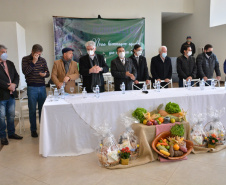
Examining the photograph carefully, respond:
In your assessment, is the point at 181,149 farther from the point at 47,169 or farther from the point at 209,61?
the point at 209,61

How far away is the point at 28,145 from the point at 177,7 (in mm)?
8254

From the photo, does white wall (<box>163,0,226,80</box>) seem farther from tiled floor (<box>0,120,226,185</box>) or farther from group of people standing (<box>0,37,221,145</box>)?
tiled floor (<box>0,120,226,185</box>)

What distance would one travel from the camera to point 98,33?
8328mm

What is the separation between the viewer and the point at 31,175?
237cm

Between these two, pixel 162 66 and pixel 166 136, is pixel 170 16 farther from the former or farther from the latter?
pixel 166 136

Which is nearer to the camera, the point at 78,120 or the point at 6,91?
the point at 78,120

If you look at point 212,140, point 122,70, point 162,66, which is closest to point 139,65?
point 162,66

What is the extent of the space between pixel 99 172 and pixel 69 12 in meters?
7.03

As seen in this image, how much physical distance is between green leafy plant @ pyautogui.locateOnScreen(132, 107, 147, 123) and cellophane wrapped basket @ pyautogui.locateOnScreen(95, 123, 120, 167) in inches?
17.7

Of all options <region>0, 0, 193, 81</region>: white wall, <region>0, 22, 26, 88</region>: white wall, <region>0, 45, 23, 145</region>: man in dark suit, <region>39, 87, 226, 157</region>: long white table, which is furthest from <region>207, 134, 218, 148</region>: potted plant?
<region>0, 0, 193, 81</region>: white wall

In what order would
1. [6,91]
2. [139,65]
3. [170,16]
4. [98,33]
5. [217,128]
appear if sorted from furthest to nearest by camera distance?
[170,16] < [98,33] < [139,65] < [6,91] < [217,128]

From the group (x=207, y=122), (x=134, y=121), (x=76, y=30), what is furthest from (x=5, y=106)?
(x=76, y=30)

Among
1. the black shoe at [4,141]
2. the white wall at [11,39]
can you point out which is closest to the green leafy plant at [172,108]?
the black shoe at [4,141]

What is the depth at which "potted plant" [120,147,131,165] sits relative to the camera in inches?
98.2
